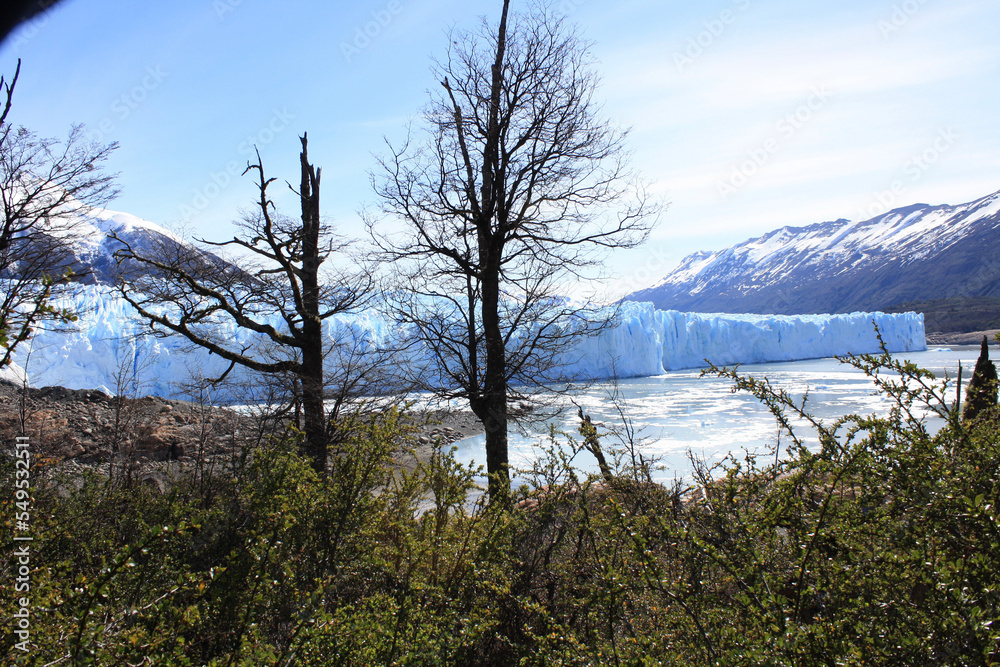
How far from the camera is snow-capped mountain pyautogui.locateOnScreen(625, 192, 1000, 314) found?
94375 mm

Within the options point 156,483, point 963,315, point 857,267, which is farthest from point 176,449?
point 857,267

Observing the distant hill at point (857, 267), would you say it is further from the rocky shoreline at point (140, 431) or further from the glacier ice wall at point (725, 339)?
the rocky shoreline at point (140, 431)

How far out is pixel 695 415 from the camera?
1836 cm

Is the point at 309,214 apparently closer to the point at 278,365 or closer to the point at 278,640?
the point at 278,365

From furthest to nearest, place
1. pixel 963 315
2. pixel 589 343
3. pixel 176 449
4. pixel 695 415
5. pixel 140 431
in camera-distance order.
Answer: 1. pixel 963 315
2. pixel 589 343
3. pixel 695 415
4. pixel 176 449
5. pixel 140 431

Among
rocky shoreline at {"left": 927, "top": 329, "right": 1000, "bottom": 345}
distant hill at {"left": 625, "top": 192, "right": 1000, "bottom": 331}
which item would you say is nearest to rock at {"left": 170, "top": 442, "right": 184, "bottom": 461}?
rocky shoreline at {"left": 927, "top": 329, "right": 1000, "bottom": 345}

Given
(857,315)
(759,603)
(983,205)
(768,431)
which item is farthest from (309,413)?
(983,205)

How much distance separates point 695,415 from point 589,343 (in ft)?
38.8

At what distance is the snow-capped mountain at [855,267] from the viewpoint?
9438cm

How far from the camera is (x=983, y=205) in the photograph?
12406cm

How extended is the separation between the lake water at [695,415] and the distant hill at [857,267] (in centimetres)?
5893

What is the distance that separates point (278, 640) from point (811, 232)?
20273cm

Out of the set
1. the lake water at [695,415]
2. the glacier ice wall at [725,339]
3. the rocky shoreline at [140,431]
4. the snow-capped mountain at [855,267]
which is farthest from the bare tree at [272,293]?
the snow-capped mountain at [855,267]

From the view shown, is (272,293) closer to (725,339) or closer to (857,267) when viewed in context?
(725,339)
